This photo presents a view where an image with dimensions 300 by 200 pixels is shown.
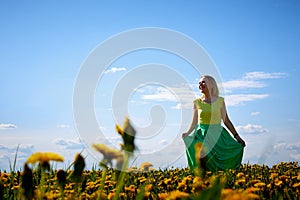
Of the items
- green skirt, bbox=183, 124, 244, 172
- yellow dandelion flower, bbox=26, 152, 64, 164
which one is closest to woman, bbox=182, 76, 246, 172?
green skirt, bbox=183, 124, 244, 172

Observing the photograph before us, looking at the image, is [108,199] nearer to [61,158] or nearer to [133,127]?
[61,158]

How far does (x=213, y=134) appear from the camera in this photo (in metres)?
7.39

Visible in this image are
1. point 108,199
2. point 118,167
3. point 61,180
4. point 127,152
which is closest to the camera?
point 127,152

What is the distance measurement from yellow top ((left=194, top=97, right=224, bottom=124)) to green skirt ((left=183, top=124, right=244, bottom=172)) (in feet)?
0.34

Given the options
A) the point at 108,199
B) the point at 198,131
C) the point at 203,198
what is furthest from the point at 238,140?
the point at 203,198

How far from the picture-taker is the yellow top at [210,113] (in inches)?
296

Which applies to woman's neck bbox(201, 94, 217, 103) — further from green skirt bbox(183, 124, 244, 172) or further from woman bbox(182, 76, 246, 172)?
green skirt bbox(183, 124, 244, 172)

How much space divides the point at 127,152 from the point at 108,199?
1.58m

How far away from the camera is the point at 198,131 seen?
7.43m

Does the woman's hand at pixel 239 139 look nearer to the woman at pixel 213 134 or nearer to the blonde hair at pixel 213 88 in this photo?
the woman at pixel 213 134

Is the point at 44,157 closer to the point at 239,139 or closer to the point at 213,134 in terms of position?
the point at 213,134

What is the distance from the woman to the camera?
7.34 m

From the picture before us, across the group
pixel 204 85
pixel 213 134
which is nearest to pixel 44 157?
pixel 213 134

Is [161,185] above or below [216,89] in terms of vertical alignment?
below
